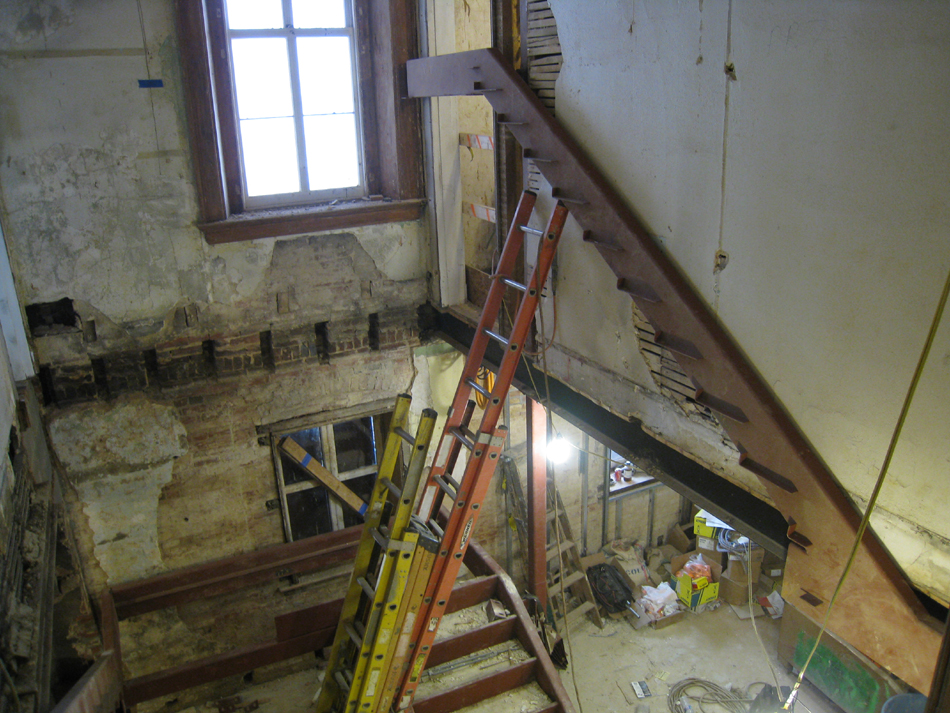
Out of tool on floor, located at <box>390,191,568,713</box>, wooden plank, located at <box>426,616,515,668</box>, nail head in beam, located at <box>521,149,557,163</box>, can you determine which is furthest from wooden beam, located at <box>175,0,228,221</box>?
wooden plank, located at <box>426,616,515,668</box>

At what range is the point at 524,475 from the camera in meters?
7.39

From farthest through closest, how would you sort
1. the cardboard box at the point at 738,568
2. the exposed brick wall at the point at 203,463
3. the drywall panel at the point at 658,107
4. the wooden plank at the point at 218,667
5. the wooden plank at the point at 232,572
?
the cardboard box at the point at 738,568 < the wooden plank at the point at 232,572 < the exposed brick wall at the point at 203,463 < the wooden plank at the point at 218,667 < the drywall panel at the point at 658,107

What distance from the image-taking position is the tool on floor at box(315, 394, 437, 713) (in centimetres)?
394

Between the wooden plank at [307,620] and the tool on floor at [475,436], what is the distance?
836 millimetres

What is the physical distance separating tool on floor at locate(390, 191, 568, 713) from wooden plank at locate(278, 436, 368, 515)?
6.07 ft

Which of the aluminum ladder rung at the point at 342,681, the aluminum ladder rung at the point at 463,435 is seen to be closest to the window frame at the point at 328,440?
the aluminum ladder rung at the point at 342,681

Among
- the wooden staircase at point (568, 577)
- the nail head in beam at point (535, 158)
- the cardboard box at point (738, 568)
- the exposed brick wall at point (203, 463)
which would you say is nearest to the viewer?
the nail head in beam at point (535, 158)

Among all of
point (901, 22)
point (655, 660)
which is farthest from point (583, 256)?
point (655, 660)

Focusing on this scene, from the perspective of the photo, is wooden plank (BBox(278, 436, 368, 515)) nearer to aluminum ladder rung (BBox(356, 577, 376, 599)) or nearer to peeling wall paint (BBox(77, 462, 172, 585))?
peeling wall paint (BBox(77, 462, 172, 585))

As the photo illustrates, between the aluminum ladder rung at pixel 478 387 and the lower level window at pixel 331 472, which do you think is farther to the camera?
the lower level window at pixel 331 472

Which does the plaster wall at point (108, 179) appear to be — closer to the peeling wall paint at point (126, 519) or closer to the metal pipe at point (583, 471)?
the peeling wall paint at point (126, 519)

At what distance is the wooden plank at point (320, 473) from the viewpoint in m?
6.02

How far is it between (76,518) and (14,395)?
57.1 inches

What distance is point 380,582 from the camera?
157 inches
